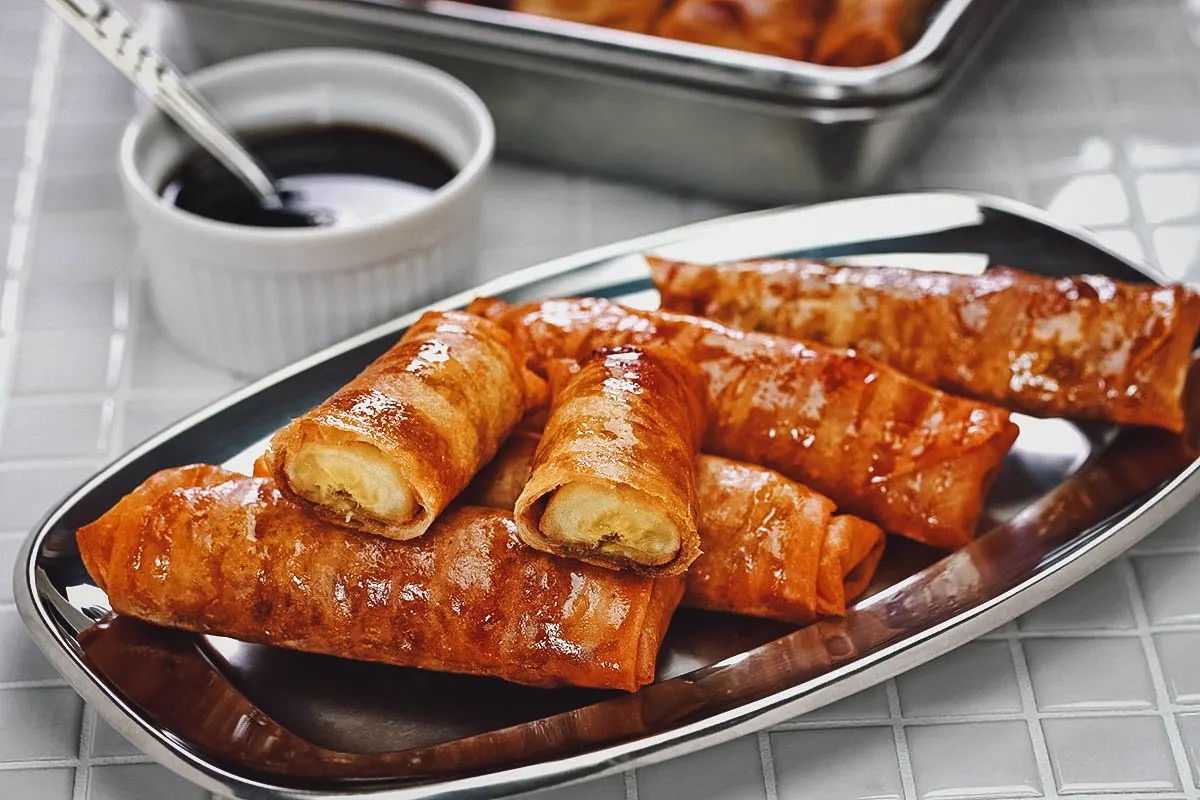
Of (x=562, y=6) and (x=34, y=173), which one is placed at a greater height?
(x=562, y=6)

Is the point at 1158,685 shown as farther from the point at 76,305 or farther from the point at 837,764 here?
the point at 76,305

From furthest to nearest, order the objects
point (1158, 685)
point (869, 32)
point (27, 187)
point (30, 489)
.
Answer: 1. point (27, 187)
2. point (869, 32)
3. point (30, 489)
4. point (1158, 685)

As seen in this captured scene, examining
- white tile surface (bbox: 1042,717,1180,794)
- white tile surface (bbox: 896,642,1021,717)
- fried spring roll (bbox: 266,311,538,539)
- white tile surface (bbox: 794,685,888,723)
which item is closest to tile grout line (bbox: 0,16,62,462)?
fried spring roll (bbox: 266,311,538,539)

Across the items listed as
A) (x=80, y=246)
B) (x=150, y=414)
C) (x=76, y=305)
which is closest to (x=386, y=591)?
(x=150, y=414)

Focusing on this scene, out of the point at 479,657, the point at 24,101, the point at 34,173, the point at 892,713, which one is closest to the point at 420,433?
the point at 479,657

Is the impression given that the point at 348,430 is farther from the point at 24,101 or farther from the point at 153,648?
the point at 24,101

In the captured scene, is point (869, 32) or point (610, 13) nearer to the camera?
point (869, 32)
